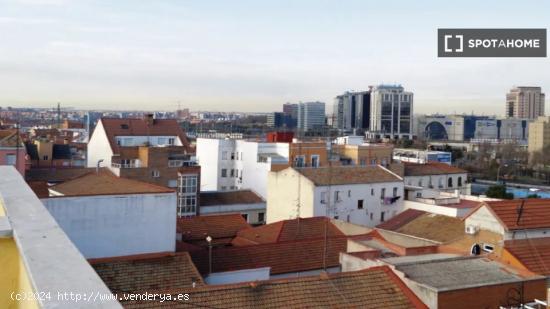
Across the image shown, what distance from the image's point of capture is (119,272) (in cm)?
1350

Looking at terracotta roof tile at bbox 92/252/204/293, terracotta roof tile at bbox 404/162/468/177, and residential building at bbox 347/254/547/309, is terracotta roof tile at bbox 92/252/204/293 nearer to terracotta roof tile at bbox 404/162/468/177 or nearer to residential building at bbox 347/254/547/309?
residential building at bbox 347/254/547/309

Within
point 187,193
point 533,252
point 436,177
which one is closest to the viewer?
point 533,252

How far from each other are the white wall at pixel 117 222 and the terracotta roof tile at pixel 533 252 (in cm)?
872

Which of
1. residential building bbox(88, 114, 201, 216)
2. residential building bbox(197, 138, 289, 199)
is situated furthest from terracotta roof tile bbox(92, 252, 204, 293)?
residential building bbox(197, 138, 289, 199)

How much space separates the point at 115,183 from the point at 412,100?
114085 millimetres

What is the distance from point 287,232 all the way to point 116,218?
7.06 metres

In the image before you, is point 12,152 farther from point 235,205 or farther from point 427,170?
point 427,170

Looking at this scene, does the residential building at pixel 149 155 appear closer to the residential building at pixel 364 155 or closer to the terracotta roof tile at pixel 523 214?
the residential building at pixel 364 155

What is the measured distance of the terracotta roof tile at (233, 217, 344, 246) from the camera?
64.8ft

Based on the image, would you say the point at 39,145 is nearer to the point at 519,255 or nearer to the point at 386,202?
the point at 386,202

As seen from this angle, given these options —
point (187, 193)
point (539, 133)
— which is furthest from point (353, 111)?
point (187, 193)

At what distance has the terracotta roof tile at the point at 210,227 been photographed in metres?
20.4

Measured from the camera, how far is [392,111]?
12394cm

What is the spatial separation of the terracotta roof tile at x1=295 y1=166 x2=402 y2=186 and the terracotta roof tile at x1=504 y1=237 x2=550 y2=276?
36.4 ft
